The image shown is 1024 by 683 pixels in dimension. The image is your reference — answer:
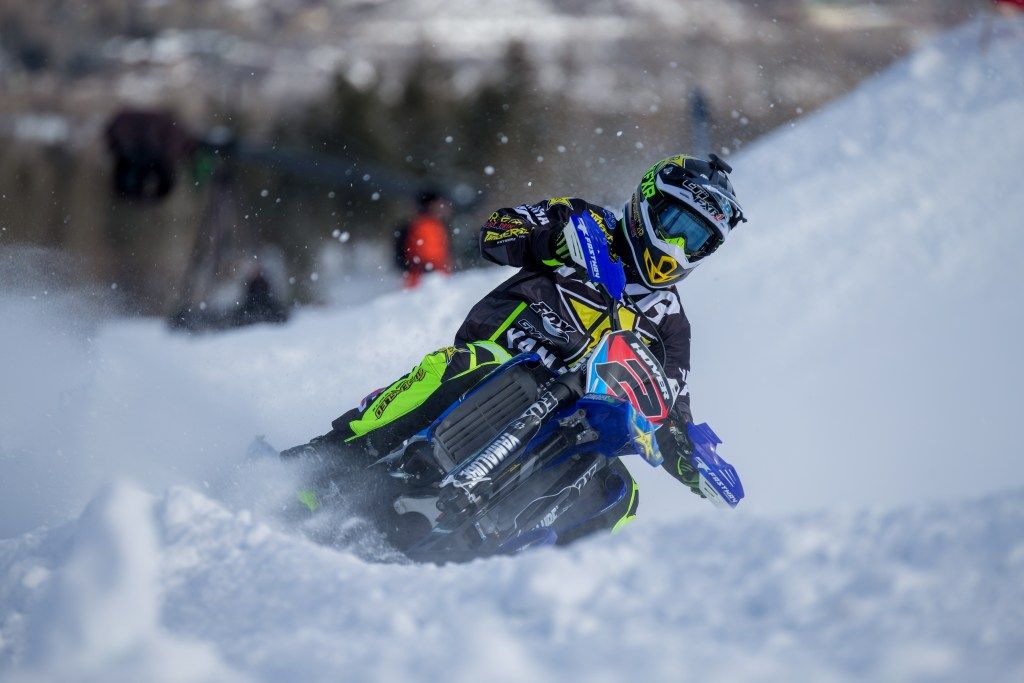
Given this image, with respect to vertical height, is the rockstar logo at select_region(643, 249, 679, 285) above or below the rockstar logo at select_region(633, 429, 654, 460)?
above

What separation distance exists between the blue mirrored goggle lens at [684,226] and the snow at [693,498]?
3.95ft

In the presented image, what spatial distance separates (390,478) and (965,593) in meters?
2.51

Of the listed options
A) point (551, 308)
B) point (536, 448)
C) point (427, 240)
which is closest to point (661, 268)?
point (551, 308)

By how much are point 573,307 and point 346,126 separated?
81.1ft

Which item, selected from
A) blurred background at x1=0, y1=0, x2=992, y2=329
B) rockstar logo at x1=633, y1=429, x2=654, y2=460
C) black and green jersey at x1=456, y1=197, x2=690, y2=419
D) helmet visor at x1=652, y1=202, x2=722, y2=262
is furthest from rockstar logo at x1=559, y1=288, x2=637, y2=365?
blurred background at x1=0, y1=0, x2=992, y2=329

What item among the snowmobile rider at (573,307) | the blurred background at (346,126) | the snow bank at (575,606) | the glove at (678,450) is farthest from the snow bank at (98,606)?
the blurred background at (346,126)

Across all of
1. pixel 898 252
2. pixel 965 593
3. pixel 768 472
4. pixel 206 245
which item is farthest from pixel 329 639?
pixel 206 245

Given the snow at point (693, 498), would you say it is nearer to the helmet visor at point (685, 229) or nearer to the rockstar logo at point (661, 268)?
the rockstar logo at point (661, 268)

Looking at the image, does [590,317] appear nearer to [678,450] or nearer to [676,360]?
[676,360]

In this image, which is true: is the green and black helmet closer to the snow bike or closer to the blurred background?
the snow bike

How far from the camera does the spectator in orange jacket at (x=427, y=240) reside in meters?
8.80

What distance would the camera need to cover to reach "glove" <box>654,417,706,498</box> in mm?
4297

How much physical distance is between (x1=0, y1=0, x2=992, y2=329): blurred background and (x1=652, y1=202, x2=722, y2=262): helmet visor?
485 centimetres

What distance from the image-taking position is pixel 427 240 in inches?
355
